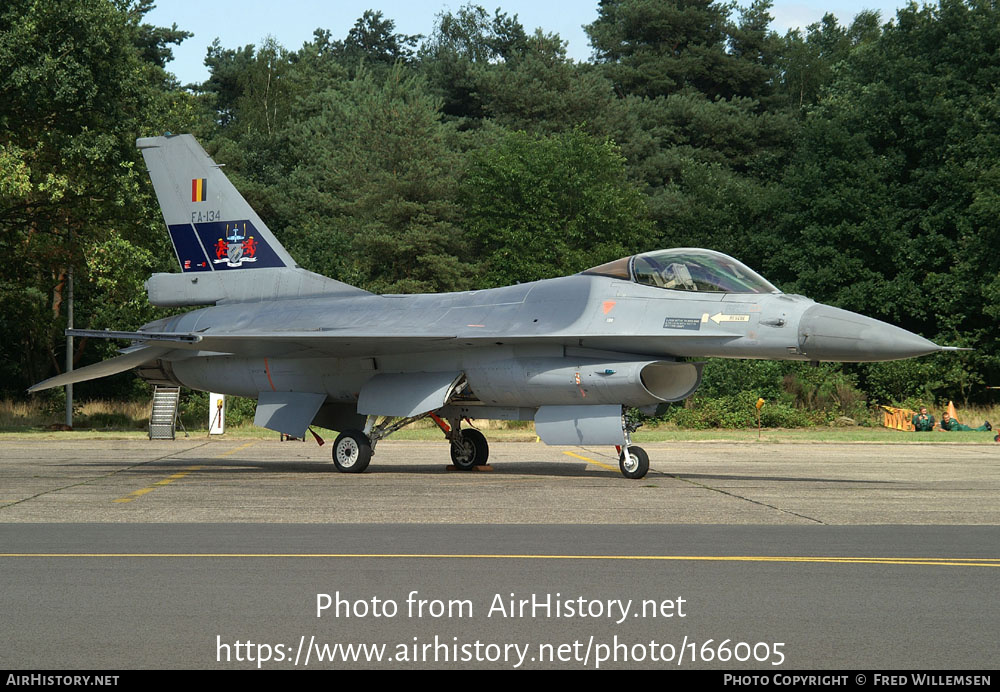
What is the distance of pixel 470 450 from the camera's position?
1620 centimetres

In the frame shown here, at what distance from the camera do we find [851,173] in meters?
42.8

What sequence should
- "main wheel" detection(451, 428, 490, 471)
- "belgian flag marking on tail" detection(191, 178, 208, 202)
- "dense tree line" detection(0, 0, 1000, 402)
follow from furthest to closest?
1. "dense tree line" detection(0, 0, 1000, 402)
2. "belgian flag marking on tail" detection(191, 178, 208, 202)
3. "main wheel" detection(451, 428, 490, 471)

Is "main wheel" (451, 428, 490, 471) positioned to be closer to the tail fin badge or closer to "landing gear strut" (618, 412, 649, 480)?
"landing gear strut" (618, 412, 649, 480)

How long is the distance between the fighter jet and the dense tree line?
1269cm

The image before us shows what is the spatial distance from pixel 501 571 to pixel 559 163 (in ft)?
145

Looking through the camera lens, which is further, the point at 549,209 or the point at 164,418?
the point at 549,209

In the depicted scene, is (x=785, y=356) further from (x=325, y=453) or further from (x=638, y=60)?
(x=638, y=60)

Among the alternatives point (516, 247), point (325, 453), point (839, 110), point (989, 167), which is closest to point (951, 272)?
point (989, 167)

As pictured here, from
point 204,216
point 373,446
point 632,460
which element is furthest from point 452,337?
point 204,216

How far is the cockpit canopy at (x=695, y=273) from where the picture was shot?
1360 centimetres

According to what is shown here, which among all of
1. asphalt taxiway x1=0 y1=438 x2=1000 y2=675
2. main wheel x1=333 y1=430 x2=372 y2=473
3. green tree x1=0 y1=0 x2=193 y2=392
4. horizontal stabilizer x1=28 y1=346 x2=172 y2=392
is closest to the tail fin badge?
horizontal stabilizer x1=28 y1=346 x2=172 y2=392

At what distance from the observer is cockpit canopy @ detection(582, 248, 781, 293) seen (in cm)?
1360

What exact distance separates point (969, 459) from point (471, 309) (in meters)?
9.86

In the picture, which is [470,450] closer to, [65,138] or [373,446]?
[373,446]
